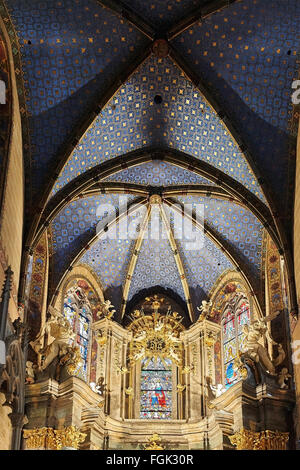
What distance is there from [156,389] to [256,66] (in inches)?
374

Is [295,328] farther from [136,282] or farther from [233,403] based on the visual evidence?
[136,282]

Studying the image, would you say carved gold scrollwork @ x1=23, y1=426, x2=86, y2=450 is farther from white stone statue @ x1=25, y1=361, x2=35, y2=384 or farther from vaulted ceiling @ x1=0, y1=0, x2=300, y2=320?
vaulted ceiling @ x1=0, y1=0, x2=300, y2=320

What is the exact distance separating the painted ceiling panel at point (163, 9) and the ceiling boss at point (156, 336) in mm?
8677

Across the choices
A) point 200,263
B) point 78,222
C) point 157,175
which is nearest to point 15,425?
point 78,222

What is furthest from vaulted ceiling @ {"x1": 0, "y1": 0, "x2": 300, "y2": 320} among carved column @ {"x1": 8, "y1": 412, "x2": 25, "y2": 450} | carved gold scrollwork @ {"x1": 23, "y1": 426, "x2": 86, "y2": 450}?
carved column @ {"x1": 8, "y1": 412, "x2": 25, "y2": 450}

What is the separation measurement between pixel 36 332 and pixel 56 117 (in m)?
5.50

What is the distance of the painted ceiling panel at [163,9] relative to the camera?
18.2 m

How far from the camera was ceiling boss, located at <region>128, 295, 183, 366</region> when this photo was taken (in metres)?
22.9

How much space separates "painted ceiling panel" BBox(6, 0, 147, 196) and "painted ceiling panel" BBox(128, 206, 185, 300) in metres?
4.90

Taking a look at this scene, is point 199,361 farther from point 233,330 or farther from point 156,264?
point 156,264

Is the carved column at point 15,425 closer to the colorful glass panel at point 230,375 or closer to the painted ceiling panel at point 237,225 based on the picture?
the colorful glass panel at point 230,375

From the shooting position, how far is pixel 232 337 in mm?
22625
